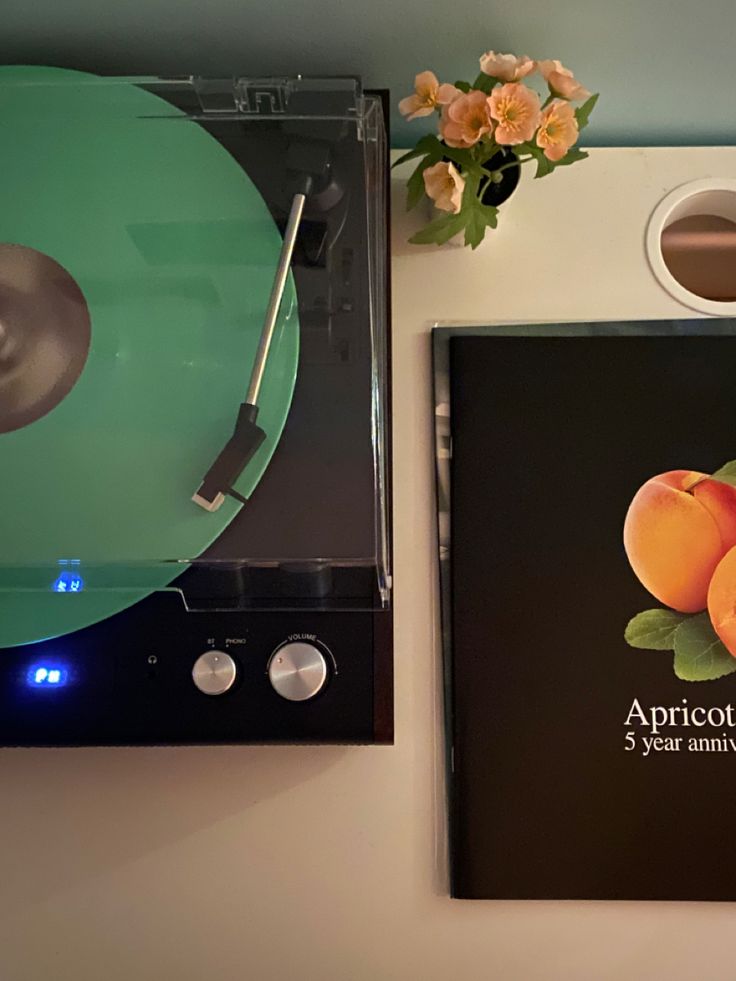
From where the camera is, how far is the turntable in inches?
27.0

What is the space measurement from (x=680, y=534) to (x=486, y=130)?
1.41 ft

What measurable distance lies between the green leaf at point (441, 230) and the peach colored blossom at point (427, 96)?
0.10 m

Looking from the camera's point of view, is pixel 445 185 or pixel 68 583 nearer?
pixel 68 583

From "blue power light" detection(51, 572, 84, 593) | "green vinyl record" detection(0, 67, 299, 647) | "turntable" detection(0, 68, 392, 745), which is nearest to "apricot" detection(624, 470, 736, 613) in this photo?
"turntable" detection(0, 68, 392, 745)

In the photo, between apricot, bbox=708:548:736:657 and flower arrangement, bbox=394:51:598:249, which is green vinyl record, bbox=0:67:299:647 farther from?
apricot, bbox=708:548:736:657

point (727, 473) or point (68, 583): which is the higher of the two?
point (727, 473)

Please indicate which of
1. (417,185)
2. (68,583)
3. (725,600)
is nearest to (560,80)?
(417,185)

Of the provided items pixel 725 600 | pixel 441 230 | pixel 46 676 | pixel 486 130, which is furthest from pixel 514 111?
pixel 46 676

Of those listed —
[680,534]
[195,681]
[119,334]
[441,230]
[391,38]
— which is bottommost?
[195,681]

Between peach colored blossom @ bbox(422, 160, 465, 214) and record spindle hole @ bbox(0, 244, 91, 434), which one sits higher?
peach colored blossom @ bbox(422, 160, 465, 214)

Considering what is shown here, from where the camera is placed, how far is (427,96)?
0.80 meters

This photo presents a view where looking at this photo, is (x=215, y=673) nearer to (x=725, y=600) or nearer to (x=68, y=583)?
(x=68, y=583)

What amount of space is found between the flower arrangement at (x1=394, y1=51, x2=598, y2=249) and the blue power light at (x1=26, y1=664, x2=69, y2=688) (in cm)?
56

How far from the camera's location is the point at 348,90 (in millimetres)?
757
